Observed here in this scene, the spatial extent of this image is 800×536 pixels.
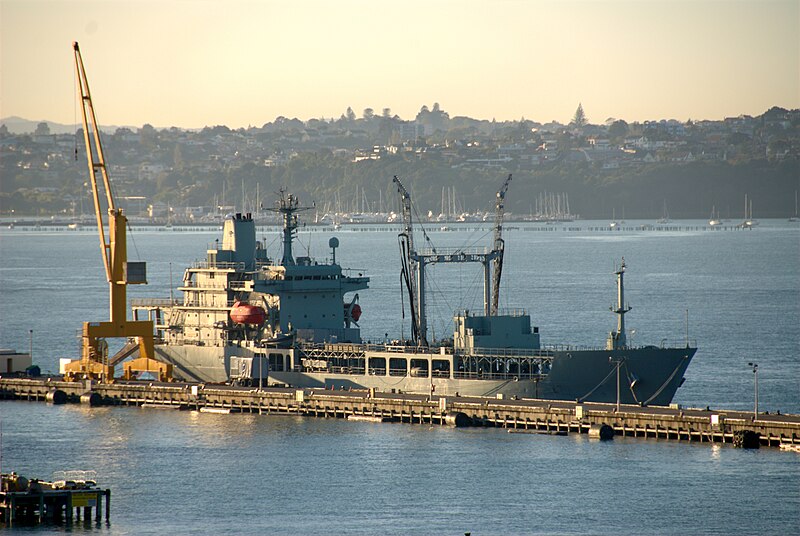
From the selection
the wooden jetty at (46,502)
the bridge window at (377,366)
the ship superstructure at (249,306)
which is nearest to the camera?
the wooden jetty at (46,502)

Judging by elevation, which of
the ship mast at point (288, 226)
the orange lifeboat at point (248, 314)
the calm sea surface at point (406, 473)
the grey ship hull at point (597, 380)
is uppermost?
the ship mast at point (288, 226)

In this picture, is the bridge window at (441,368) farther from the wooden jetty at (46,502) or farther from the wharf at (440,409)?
the wooden jetty at (46,502)

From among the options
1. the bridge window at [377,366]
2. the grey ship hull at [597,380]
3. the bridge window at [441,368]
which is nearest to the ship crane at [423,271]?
the bridge window at [441,368]

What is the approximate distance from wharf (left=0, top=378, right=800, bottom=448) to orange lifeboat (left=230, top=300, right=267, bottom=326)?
3.10 m

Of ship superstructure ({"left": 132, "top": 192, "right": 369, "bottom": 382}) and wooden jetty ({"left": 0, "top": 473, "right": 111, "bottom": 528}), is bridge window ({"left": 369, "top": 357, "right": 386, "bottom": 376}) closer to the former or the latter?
ship superstructure ({"left": 132, "top": 192, "right": 369, "bottom": 382})

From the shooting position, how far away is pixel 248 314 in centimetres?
7869

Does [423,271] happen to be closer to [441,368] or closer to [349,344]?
[349,344]

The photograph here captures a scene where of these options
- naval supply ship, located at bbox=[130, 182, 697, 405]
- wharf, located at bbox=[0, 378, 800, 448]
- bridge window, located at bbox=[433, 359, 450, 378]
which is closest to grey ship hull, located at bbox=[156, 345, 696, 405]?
naval supply ship, located at bbox=[130, 182, 697, 405]

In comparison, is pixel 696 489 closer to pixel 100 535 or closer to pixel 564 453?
pixel 564 453

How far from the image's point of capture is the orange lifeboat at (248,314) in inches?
3100

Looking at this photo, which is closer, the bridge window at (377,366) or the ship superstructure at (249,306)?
the bridge window at (377,366)

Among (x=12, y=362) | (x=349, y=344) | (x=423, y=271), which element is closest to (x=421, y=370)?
(x=349, y=344)

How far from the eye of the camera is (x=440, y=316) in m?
121

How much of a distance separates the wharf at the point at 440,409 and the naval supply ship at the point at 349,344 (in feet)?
4.67
